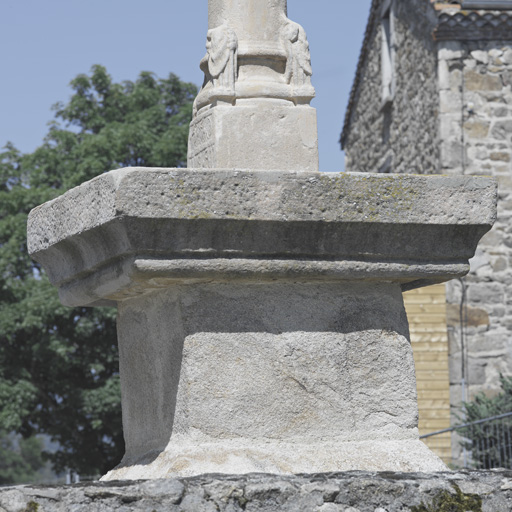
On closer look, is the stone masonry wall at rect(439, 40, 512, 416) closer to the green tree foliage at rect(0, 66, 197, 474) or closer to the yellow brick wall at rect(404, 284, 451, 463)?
the yellow brick wall at rect(404, 284, 451, 463)

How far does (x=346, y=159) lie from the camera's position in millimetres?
19375

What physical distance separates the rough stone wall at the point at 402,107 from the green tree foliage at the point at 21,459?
2894cm

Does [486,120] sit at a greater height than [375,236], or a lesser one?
greater

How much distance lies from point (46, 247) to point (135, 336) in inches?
15.3

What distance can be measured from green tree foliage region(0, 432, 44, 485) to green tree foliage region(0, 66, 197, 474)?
87.8 ft

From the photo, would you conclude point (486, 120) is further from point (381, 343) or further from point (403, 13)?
point (381, 343)

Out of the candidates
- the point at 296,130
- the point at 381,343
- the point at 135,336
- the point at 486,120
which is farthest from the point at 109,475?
the point at 486,120

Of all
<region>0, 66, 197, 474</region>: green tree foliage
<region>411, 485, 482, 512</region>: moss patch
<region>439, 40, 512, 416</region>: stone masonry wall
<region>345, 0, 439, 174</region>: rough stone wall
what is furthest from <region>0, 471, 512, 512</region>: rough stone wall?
<region>0, 66, 197, 474</region>: green tree foliage

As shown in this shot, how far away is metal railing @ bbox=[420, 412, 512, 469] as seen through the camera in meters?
10.8

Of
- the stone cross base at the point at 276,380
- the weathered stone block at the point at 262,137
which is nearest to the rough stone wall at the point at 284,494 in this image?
the stone cross base at the point at 276,380

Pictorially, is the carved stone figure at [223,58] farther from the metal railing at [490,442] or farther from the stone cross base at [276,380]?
the metal railing at [490,442]

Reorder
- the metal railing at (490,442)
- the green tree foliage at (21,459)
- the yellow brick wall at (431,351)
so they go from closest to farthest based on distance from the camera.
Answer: the metal railing at (490,442) < the yellow brick wall at (431,351) < the green tree foliage at (21,459)

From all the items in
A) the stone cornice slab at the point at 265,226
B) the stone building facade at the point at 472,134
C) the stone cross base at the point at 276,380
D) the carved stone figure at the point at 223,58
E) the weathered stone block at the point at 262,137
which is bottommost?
the stone cross base at the point at 276,380

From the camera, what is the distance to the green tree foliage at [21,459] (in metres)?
44.2
